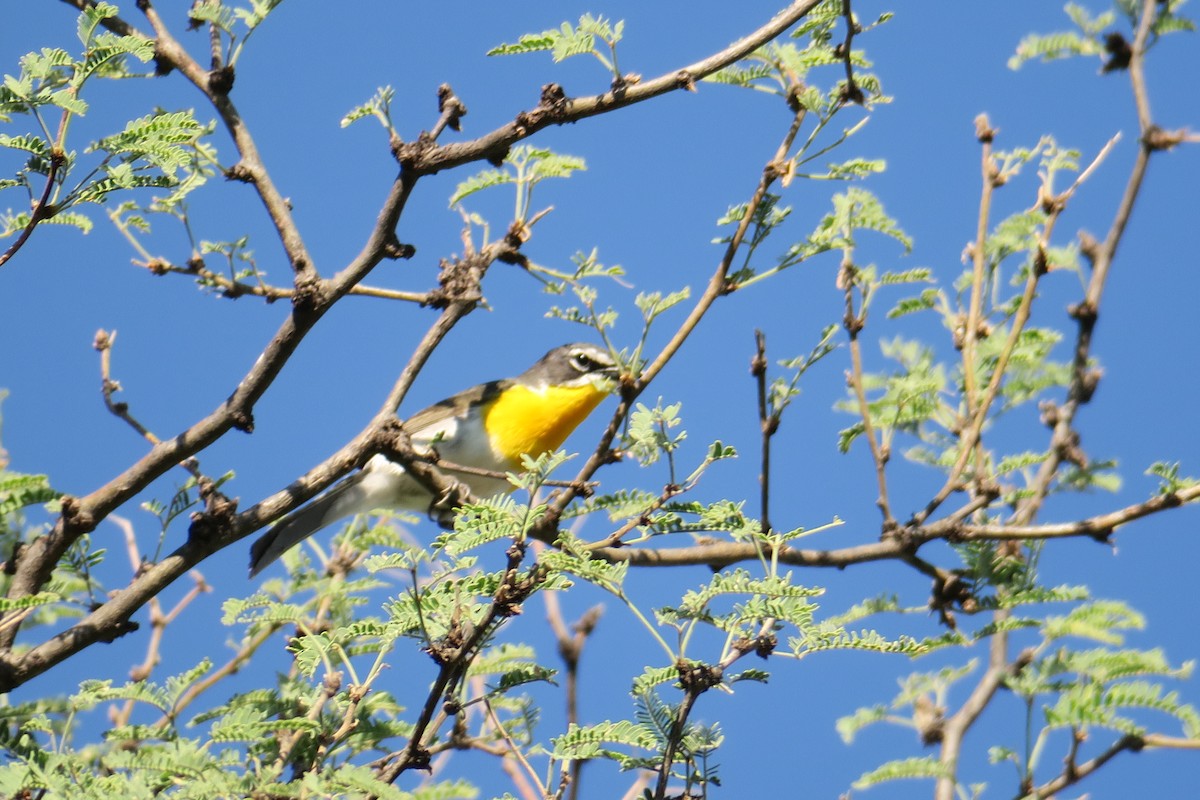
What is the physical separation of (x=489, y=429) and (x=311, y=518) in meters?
1.15

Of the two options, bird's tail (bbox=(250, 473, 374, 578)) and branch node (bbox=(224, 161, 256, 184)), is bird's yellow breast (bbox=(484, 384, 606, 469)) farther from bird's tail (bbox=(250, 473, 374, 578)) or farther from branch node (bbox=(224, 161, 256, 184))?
branch node (bbox=(224, 161, 256, 184))

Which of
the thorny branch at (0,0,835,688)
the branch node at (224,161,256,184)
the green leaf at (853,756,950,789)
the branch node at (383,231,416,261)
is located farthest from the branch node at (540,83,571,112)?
the green leaf at (853,756,950,789)

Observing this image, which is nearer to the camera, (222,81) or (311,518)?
(222,81)

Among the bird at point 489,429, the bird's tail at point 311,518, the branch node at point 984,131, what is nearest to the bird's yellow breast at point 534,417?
the bird at point 489,429

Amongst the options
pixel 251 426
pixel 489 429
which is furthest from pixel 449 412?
pixel 251 426

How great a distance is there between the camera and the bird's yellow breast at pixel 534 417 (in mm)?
6676

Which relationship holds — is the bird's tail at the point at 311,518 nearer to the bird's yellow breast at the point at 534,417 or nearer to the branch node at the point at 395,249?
the bird's yellow breast at the point at 534,417

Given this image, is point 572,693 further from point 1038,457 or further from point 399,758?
point 1038,457

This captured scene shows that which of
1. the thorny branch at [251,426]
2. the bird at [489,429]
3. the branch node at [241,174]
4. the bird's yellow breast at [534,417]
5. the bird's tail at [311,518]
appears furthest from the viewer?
the bird's yellow breast at [534,417]

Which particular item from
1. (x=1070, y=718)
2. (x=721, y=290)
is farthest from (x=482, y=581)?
(x=1070, y=718)

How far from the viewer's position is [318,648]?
3.30m

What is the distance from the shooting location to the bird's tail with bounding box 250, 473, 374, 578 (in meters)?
5.46

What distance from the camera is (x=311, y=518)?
5973 millimetres

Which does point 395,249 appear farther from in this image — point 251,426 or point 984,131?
point 984,131
